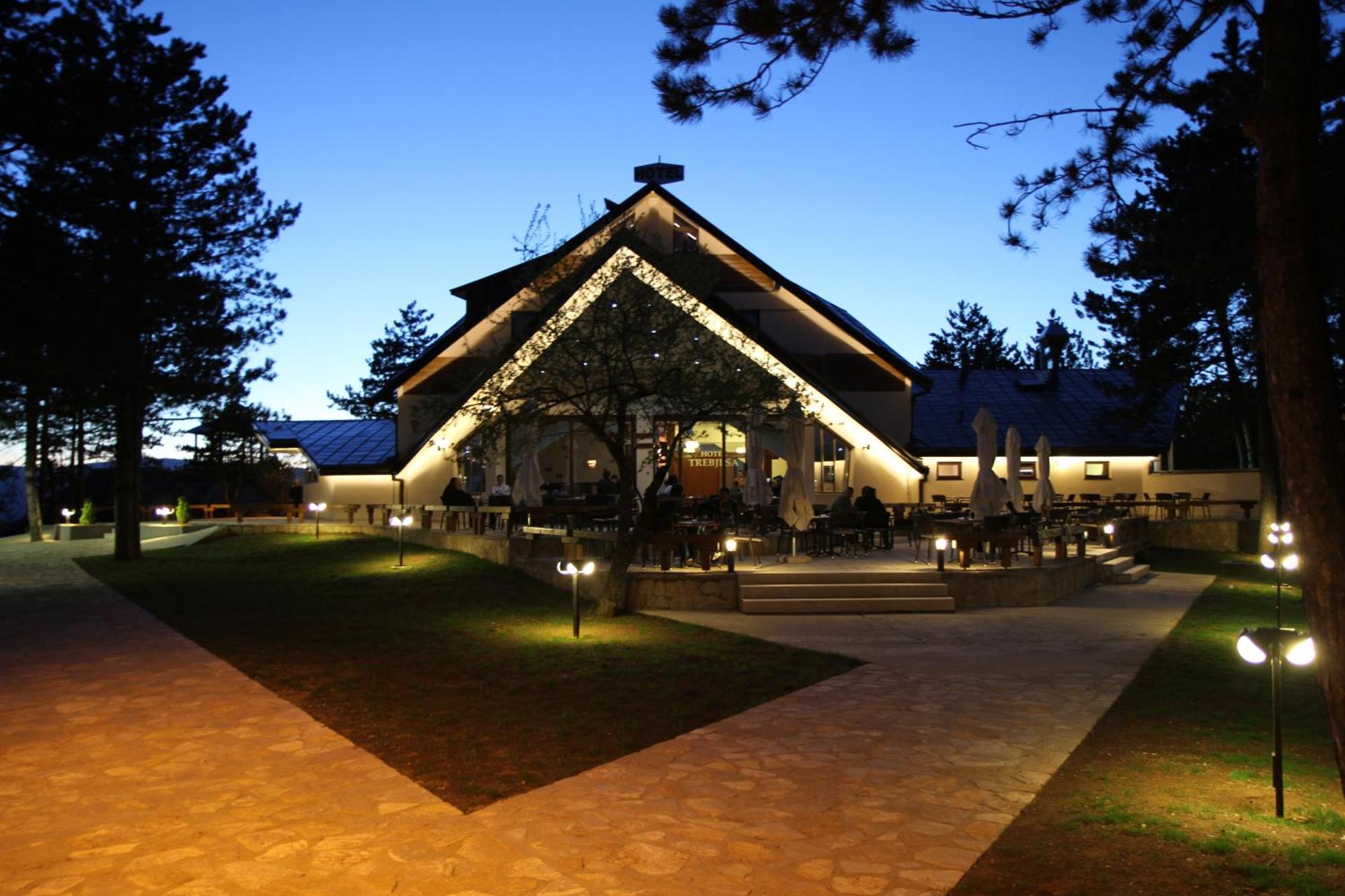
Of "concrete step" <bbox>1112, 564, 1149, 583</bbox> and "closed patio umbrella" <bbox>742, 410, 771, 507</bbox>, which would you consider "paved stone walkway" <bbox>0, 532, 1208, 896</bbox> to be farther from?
"concrete step" <bbox>1112, 564, 1149, 583</bbox>

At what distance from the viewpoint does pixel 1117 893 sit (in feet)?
14.7

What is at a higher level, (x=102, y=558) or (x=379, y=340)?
(x=379, y=340)

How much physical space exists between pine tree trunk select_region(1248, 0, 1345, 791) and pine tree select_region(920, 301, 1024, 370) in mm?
59799

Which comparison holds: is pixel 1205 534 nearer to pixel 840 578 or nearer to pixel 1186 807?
pixel 840 578

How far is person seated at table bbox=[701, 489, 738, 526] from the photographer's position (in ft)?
59.0

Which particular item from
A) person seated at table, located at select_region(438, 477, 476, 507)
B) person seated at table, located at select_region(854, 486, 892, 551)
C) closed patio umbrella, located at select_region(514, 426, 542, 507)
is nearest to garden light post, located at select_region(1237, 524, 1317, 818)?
person seated at table, located at select_region(854, 486, 892, 551)

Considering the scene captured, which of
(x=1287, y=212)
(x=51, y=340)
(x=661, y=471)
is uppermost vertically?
(x=51, y=340)

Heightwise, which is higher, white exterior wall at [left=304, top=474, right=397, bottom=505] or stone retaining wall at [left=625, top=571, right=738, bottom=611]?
white exterior wall at [left=304, top=474, right=397, bottom=505]

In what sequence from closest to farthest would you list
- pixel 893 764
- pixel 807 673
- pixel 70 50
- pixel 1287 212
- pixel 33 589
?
pixel 1287 212, pixel 893 764, pixel 807 673, pixel 33 589, pixel 70 50

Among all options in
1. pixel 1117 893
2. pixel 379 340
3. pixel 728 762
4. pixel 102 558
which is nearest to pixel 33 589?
pixel 102 558

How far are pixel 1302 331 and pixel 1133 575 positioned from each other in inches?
578

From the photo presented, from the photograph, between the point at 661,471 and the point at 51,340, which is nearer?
the point at 661,471

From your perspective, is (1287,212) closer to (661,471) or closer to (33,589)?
(661,471)

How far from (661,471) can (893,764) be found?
21.8ft
